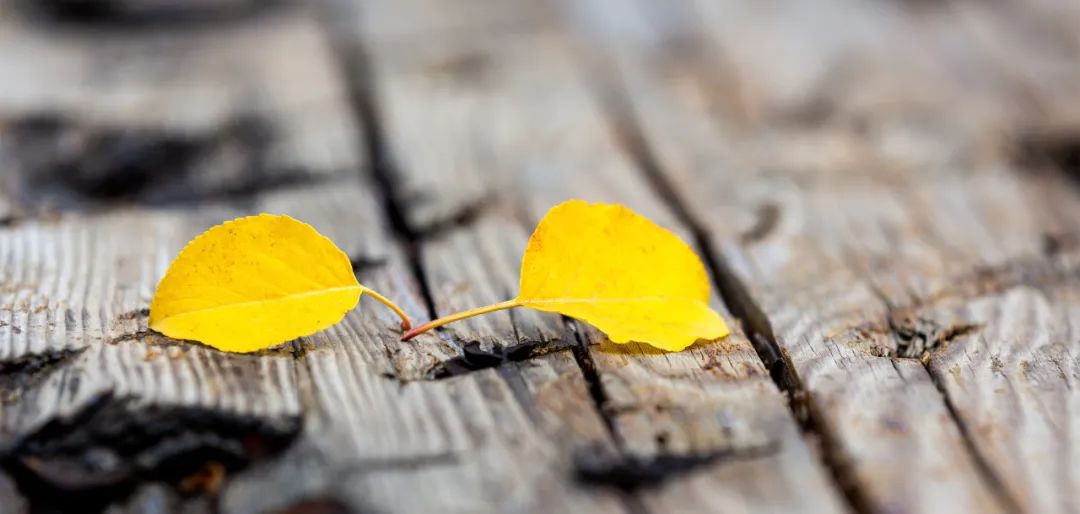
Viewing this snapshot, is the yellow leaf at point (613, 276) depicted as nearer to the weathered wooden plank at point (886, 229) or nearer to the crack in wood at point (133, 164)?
the weathered wooden plank at point (886, 229)

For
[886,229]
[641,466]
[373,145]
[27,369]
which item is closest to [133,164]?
[373,145]

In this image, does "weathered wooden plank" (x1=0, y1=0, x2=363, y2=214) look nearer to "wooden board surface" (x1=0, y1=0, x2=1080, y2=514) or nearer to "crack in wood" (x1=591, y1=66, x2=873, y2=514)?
"wooden board surface" (x1=0, y1=0, x2=1080, y2=514)

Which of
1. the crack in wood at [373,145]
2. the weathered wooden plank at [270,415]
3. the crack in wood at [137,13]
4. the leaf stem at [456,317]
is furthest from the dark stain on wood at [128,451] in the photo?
the crack in wood at [137,13]

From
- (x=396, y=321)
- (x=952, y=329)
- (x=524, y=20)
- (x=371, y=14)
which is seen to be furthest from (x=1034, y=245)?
(x=371, y=14)

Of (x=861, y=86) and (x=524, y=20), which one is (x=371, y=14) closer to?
(x=524, y=20)

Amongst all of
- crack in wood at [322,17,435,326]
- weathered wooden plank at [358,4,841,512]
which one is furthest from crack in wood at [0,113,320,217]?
weathered wooden plank at [358,4,841,512]

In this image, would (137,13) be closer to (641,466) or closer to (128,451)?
(128,451)
